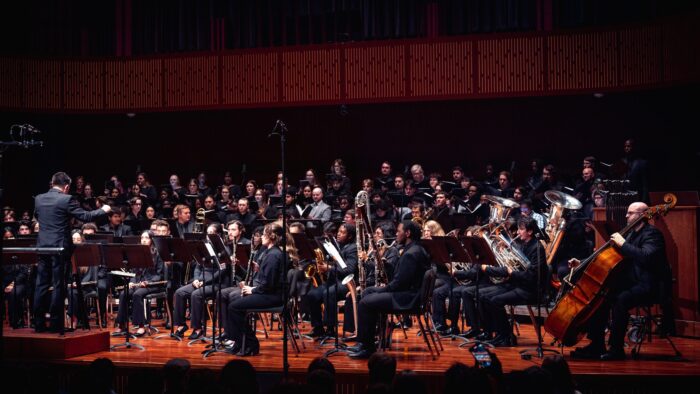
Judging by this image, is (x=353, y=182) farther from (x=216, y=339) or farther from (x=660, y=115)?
(x=216, y=339)

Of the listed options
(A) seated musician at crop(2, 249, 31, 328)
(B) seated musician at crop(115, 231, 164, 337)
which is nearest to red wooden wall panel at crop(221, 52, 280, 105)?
(B) seated musician at crop(115, 231, 164, 337)

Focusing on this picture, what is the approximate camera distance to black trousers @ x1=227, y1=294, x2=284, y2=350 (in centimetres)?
A: 719

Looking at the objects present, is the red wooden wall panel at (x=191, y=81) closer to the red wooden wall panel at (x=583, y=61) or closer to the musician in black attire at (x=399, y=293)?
the red wooden wall panel at (x=583, y=61)

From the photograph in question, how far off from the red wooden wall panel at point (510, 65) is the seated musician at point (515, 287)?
19.3 feet

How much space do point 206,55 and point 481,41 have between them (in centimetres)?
527

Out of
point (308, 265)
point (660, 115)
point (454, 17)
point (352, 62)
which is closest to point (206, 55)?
point (352, 62)

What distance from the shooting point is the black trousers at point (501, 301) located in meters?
7.27

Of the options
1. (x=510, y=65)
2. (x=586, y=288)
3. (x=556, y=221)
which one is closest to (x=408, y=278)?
(x=586, y=288)

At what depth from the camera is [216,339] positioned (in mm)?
8094

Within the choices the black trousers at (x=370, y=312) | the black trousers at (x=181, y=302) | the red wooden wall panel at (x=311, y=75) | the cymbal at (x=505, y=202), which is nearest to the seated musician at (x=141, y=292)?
the black trousers at (x=181, y=302)

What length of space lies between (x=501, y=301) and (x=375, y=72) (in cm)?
741

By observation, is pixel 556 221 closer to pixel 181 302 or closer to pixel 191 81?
pixel 181 302

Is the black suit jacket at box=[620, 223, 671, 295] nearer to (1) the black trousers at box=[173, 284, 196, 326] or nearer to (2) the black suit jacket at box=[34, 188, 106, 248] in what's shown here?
(1) the black trousers at box=[173, 284, 196, 326]

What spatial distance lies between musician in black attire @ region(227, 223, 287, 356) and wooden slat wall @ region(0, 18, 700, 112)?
702 centimetres
